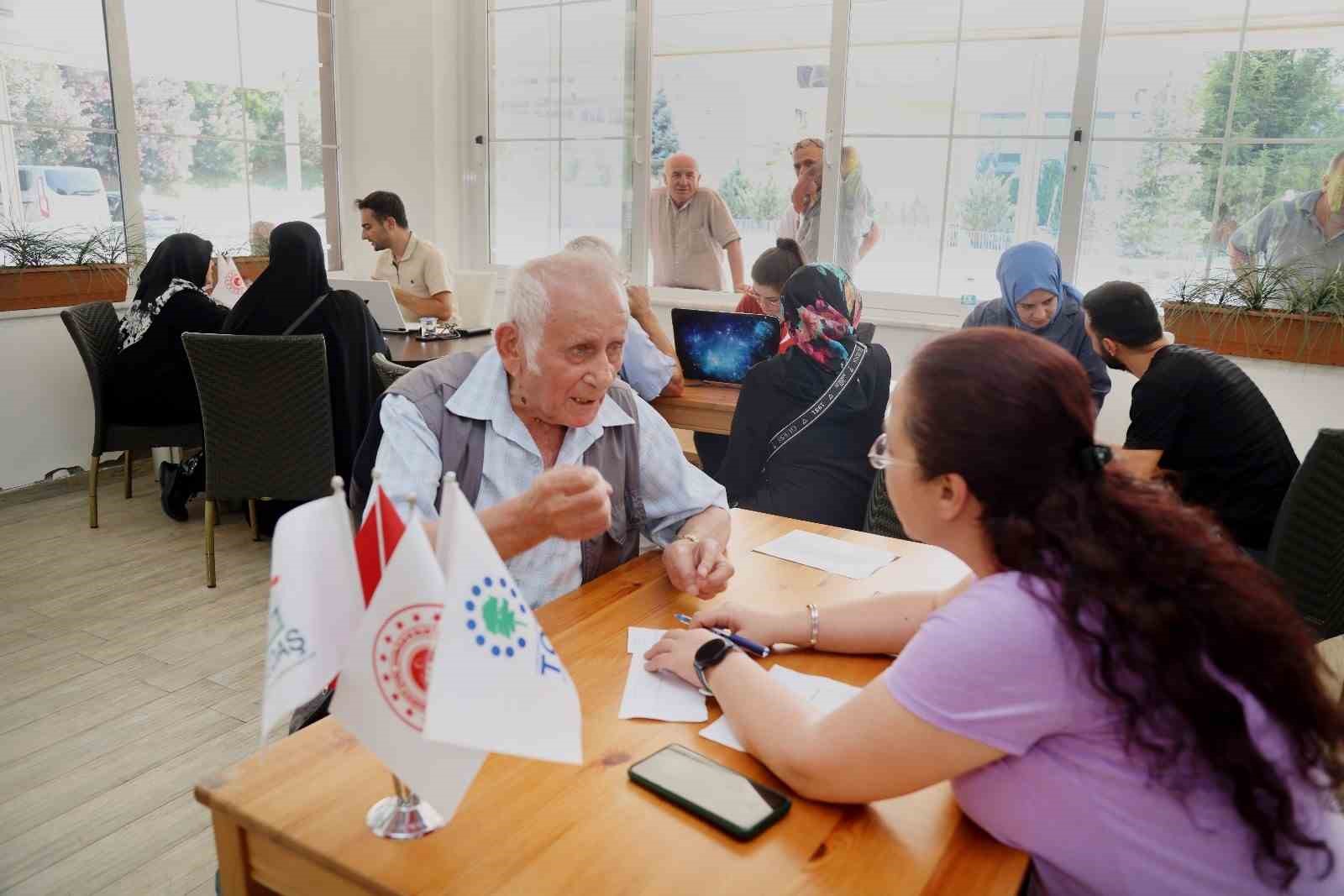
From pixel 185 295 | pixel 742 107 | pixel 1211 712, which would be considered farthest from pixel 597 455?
pixel 742 107

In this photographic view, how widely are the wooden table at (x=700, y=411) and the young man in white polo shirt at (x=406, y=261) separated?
7.38 ft

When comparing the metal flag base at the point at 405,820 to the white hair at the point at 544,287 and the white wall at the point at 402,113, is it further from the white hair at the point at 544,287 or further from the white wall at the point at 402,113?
the white wall at the point at 402,113

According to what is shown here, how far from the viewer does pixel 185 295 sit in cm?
396

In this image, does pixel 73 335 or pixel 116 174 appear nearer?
pixel 73 335

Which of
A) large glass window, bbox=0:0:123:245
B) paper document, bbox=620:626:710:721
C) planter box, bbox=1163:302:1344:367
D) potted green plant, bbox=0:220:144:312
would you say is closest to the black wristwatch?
paper document, bbox=620:626:710:721

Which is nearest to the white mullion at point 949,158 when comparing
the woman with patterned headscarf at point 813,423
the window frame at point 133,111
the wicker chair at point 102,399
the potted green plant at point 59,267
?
the woman with patterned headscarf at point 813,423

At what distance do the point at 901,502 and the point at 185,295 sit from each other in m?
3.73

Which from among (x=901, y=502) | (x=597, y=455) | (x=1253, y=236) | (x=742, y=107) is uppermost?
(x=742, y=107)

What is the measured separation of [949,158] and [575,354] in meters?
3.56

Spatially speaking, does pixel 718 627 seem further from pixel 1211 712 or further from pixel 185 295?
pixel 185 295

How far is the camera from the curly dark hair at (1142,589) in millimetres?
906

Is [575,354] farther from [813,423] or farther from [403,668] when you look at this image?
[813,423]

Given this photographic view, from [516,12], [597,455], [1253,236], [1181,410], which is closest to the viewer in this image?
[597,455]

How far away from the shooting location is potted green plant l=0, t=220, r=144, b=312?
423cm
